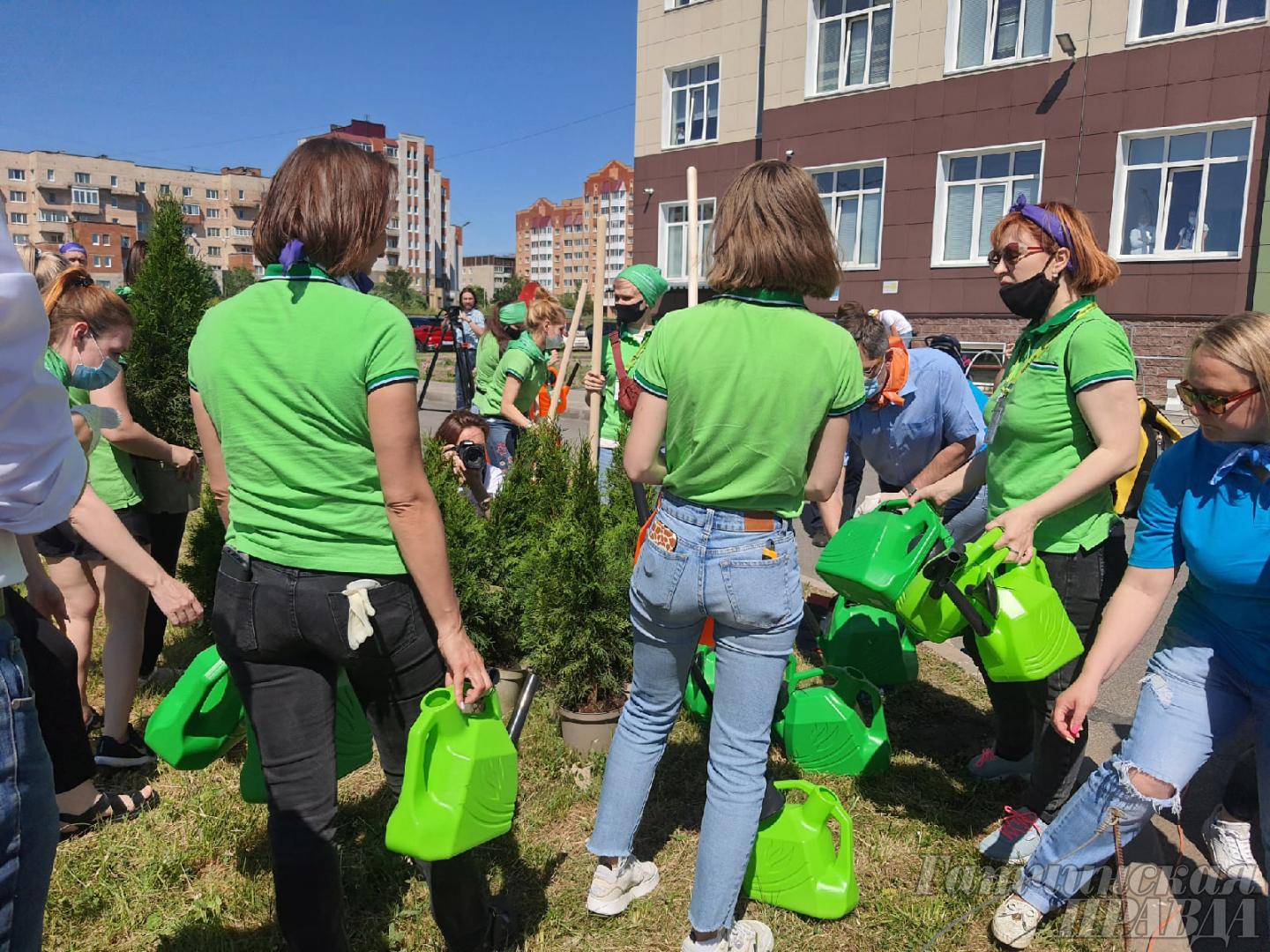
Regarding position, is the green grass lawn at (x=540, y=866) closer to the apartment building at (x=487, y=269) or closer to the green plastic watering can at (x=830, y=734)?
the green plastic watering can at (x=830, y=734)

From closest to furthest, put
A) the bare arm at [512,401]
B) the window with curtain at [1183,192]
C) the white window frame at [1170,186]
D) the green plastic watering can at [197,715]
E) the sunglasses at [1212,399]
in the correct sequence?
the sunglasses at [1212,399] → the green plastic watering can at [197,715] → the bare arm at [512,401] → the white window frame at [1170,186] → the window with curtain at [1183,192]

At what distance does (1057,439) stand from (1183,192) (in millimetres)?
16171

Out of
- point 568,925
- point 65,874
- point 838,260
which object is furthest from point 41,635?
point 838,260

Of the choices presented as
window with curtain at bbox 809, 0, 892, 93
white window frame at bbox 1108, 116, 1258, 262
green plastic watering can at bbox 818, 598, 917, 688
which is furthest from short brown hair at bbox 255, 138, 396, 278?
window with curtain at bbox 809, 0, 892, 93

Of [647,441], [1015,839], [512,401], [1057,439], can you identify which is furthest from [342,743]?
[512,401]

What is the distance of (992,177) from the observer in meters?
17.8

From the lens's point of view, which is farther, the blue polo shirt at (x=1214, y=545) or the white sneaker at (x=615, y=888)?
the white sneaker at (x=615, y=888)

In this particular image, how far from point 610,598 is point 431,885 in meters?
1.61

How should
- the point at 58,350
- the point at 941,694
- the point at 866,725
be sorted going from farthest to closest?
the point at 941,694, the point at 866,725, the point at 58,350

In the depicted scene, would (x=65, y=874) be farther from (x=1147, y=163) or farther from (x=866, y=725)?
(x=1147, y=163)

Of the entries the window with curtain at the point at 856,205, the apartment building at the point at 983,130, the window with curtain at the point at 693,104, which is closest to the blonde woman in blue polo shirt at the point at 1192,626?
the apartment building at the point at 983,130

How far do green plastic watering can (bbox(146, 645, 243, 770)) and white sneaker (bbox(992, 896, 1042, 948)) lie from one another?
7.00ft

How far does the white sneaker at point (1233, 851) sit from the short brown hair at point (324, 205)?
10.1 feet

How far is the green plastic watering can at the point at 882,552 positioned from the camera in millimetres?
2604
